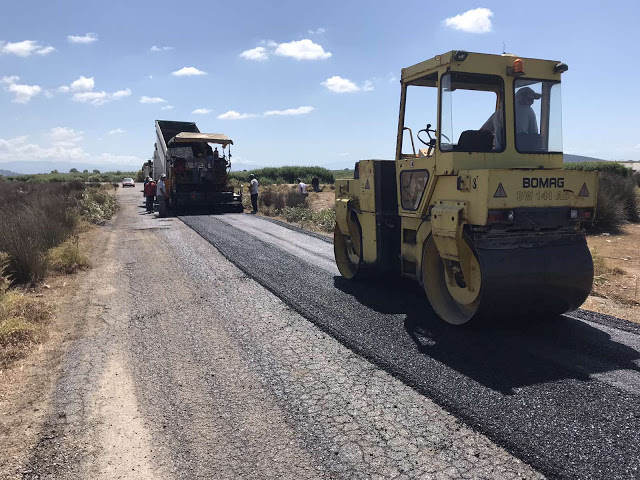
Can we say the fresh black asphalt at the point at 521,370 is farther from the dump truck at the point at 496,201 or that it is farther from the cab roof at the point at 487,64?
the cab roof at the point at 487,64

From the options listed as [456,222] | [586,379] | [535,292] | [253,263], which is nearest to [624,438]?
[586,379]

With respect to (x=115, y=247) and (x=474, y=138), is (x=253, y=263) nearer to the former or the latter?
(x=115, y=247)

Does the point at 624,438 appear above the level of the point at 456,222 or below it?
below

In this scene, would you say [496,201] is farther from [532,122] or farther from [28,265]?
[28,265]

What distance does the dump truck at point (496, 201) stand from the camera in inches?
186

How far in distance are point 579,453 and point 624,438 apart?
386mm

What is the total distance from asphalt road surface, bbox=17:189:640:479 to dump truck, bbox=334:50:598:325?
474mm

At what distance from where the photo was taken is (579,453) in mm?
3070

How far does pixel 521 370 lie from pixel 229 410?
2433mm

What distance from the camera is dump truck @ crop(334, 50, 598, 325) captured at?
471cm

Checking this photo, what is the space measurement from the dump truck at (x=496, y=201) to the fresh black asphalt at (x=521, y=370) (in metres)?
0.34

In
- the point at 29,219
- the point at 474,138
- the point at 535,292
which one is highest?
the point at 474,138

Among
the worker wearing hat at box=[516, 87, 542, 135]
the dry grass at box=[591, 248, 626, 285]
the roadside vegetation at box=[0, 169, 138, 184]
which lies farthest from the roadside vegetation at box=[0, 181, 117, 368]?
the roadside vegetation at box=[0, 169, 138, 184]

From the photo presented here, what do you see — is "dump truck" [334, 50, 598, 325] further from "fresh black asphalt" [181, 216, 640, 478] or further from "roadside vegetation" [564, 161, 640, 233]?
"roadside vegetation" [564, 161, 640, 233]
